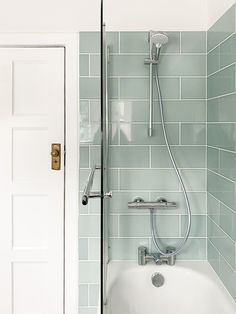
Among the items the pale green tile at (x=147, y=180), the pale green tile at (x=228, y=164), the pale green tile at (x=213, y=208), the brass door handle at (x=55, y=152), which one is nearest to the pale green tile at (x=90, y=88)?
the brass door handle at (x=55, y=152)

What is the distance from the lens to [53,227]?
1.77m

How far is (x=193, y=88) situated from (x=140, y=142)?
1.38ft

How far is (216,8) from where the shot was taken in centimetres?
157

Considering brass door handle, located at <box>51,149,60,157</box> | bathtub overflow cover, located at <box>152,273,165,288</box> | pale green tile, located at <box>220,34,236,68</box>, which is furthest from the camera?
brass door handle, located at <box>51,149,60,157</box>

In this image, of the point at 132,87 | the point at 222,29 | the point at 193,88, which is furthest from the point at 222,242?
the point at 222,29

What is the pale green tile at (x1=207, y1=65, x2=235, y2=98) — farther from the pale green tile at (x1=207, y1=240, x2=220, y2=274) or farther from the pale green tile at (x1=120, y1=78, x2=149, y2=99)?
the pale green tile at (x1=207, y1=240, x2=220, y2=274)

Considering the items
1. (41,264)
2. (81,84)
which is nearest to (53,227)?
(41,264)

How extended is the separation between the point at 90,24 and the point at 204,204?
119cm

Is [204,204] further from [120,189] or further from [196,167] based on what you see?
[120,189]

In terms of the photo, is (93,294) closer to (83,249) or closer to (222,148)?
(83,249)

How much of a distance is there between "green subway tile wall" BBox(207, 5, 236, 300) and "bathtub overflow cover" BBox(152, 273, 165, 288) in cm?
29

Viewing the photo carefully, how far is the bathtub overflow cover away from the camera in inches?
64.9

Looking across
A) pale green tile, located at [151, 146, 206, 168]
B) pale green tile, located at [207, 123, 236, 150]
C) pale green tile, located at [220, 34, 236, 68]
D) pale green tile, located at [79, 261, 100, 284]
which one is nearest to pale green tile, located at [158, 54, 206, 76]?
pale green tile, located at [220, 34, 236, 68]

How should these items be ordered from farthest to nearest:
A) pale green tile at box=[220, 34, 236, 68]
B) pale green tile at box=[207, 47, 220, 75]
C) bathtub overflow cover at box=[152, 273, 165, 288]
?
bathtub overflow cover at box=[152, 273, 165, 288]
pale green tile at box=[207, 47, 220, 75]
pale green tile at box=[220, 34, 236, 68]
